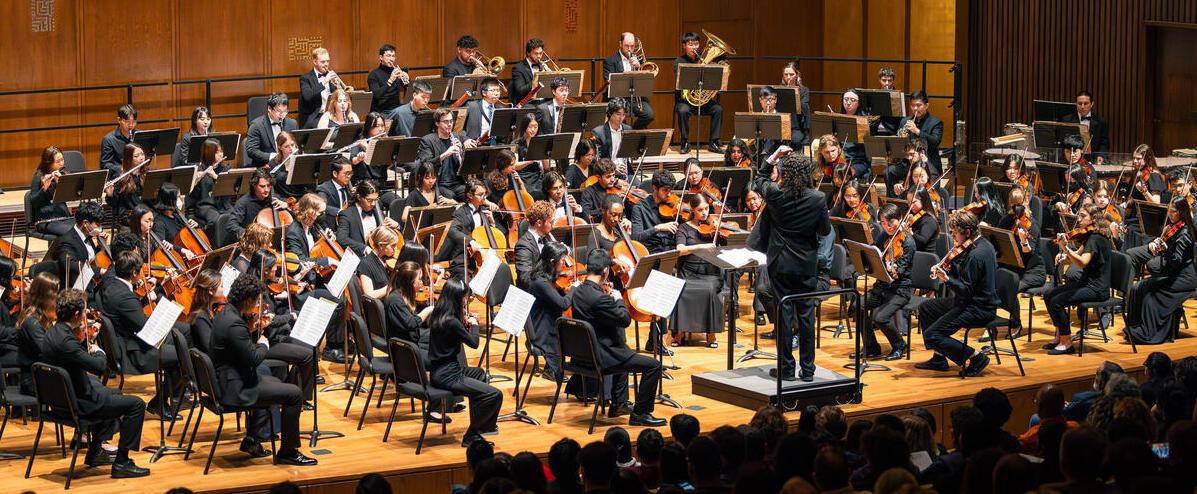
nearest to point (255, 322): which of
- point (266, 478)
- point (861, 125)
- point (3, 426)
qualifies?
point (266, 478)

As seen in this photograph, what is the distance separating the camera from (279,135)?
426 inches

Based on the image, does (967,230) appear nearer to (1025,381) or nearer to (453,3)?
(1025,381)

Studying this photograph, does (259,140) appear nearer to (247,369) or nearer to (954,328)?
(247,369)

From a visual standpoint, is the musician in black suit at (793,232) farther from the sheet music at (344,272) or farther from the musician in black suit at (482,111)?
the musician in black suit at (482,111)

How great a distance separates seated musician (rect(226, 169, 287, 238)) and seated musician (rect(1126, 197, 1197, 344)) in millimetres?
6156

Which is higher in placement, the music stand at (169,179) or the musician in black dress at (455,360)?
the music stand at (169,179)

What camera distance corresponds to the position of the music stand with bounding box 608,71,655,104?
13203 mm

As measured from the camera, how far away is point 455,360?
7.67 metres

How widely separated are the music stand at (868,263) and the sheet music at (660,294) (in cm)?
190

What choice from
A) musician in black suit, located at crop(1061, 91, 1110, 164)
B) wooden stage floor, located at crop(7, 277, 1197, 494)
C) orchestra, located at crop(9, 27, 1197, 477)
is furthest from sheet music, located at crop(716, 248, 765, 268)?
musician in black suit, located at crop(1061, 91, 1110, 164)

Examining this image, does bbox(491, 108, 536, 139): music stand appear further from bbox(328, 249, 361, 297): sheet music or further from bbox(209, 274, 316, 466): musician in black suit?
bbox(209, 274, 316, 466): musician in black suit

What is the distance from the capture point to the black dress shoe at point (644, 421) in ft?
26.3

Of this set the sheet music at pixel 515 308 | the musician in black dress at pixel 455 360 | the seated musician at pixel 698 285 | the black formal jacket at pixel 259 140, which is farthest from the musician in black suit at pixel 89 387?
the black formal jacket at pixel 259 140

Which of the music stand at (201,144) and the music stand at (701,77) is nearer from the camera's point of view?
the music stand at (201,144)
